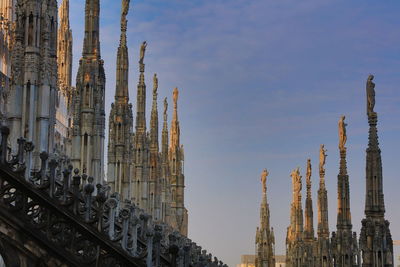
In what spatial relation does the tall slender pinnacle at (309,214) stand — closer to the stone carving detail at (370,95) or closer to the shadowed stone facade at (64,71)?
the shadowed stone facade at (64,71)

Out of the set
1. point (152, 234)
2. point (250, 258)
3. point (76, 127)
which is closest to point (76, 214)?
point (152, 234)

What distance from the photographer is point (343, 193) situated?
1297 inches

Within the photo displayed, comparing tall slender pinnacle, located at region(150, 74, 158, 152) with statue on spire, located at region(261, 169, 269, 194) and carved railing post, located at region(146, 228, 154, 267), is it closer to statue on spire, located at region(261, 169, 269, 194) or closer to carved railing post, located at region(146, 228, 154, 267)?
statue on spire, located at region(261, 169, 269, 194)

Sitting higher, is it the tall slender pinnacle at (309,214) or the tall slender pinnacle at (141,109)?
the tall slender pinnacle at (141,109)

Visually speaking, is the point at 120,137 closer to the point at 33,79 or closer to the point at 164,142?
the point at 33,79

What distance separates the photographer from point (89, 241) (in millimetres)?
9664

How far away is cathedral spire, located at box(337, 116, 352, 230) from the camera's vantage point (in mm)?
32625

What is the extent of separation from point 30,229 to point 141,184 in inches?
1243

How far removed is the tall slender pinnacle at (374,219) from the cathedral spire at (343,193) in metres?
10.2

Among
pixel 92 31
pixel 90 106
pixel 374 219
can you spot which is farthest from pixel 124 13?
pixel 374 219

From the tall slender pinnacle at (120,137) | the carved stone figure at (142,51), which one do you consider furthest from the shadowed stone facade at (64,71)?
the tall slender pinnacle at (120,137)

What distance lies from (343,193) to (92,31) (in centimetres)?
1353

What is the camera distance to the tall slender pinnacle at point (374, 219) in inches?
864

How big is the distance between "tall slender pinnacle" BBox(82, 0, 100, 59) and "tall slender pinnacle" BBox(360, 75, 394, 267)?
10183 mm
